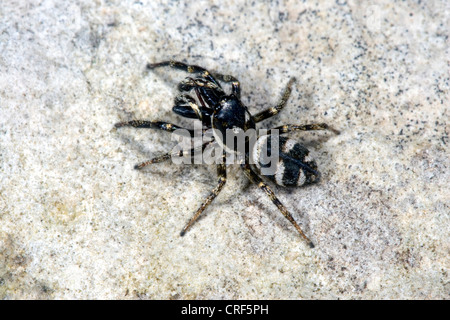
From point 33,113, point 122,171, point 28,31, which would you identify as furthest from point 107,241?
point 28,31

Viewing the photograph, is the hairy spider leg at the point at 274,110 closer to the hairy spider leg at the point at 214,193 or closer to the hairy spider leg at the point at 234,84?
the hairy spider leg at the point at 234,84


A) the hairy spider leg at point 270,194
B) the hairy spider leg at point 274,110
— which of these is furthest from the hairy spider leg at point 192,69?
the hairy spider leg at point 270,194

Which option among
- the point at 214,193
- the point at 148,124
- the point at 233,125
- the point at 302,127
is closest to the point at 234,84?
the point at 233,125

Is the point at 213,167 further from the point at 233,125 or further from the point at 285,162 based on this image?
the point at 285,162

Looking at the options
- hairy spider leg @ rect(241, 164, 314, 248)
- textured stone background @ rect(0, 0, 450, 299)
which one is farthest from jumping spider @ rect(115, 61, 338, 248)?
textured stone background @ rect(0, 0, 450, 299)

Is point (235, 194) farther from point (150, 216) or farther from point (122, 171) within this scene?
point (122, 171)

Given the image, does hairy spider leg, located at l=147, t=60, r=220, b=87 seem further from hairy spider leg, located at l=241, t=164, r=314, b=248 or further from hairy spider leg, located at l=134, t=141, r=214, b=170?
hairy spider leg, located at l=241, t=164, r=314, b=248
